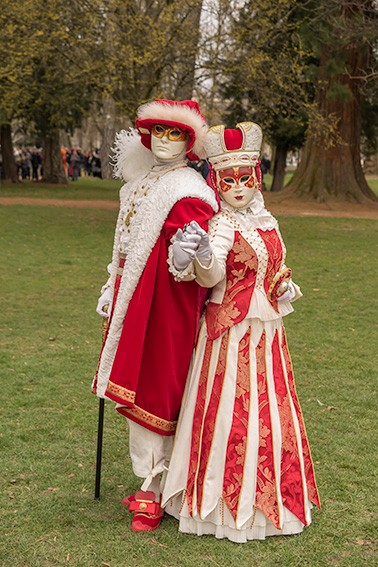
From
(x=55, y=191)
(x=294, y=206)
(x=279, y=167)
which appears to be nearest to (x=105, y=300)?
(x=294, y=206)

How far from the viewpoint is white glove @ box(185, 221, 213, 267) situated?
10.9ft

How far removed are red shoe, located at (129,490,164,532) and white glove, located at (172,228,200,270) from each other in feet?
3.80

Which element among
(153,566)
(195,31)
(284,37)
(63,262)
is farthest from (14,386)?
(284,37)

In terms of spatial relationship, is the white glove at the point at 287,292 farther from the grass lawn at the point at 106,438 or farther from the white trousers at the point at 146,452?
the grass lawn at the point at 106,438

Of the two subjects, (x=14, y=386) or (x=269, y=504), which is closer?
(x=269, y=504)

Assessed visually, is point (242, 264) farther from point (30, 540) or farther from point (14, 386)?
point (14, 386)

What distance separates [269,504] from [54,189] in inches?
989

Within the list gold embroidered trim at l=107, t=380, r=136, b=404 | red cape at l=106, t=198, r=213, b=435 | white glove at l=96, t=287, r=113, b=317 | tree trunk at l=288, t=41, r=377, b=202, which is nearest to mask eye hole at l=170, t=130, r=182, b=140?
red cape at l=106, t=198, r=213, b=435

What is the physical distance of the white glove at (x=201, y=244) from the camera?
10.9 ft

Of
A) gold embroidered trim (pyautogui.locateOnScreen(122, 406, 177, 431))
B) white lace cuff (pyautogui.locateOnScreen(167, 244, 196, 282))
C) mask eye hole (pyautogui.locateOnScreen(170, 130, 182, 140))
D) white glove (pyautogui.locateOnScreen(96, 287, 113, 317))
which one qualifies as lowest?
gold embroidered trim (pyautogui.locateOnScreen(122, 406, 177, 431))

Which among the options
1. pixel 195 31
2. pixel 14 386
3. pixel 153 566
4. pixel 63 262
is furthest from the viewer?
pixel 195 31

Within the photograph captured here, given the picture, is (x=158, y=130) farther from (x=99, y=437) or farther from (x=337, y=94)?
(x=337, y=94)

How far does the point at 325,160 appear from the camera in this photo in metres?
21.3

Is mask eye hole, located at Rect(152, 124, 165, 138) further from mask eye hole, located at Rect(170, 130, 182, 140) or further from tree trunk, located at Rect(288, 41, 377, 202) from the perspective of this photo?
tree trunk, located at Rect(288, 41, 377, 202)
